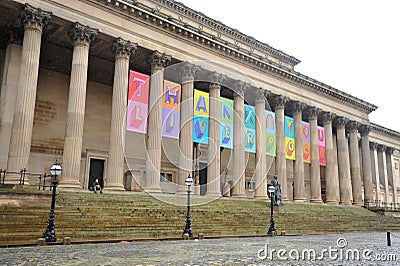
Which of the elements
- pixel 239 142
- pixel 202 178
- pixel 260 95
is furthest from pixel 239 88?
pixel 202 178

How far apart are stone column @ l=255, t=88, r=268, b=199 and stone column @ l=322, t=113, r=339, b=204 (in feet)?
30.3

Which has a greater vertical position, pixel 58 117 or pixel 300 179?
pixel 58 117

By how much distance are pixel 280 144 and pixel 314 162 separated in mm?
5019

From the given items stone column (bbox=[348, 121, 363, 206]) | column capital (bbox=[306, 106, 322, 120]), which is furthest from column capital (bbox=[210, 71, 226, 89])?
stone column (bbox=[348, 121, 363, 206])

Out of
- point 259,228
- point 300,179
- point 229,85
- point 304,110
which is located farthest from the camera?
point 304,110

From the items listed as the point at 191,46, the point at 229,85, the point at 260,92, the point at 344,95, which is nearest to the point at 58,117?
the point at 191,46

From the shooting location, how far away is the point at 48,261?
27.2ft

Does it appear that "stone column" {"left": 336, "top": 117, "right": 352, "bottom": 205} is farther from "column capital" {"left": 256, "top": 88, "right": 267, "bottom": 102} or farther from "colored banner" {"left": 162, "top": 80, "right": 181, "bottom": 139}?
"colored banner" {"left": 162, "top": 80, "right": 181, "bottom": 139}

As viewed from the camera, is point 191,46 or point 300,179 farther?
point 300,179

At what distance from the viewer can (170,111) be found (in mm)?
25312

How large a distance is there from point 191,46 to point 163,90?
4513 millimetres

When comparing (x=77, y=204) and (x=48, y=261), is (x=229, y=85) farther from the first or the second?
(x=48, y=261)

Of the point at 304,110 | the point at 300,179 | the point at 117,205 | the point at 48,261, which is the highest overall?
the point at 304,110

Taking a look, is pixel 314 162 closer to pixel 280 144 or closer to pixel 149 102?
pixel 280 144
